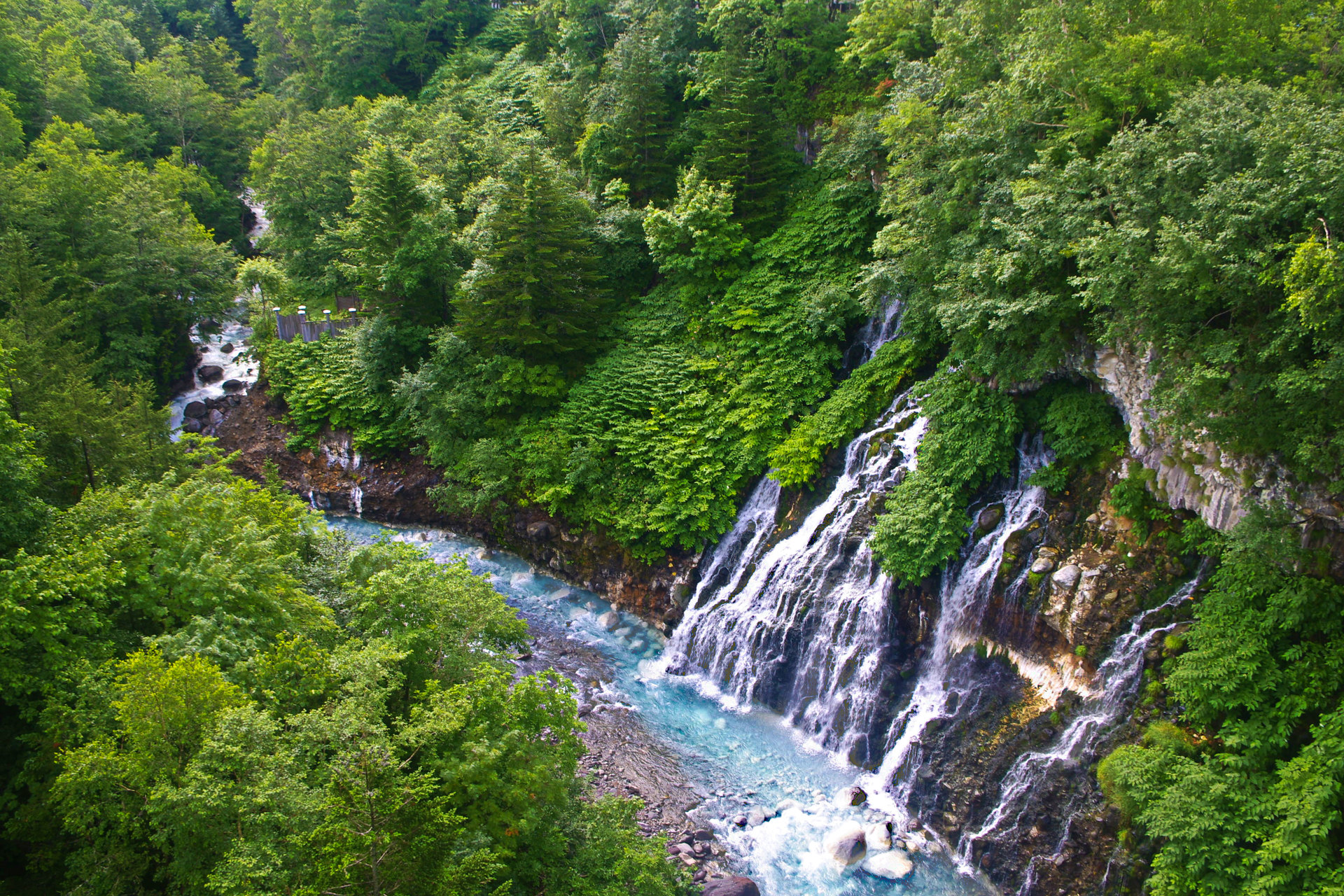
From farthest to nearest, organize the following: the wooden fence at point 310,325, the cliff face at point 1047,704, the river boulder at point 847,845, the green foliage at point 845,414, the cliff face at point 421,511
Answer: the wooden fence at point 310,325
the cliff face at point 421,511
the green foliage at point 845,414
the river boulder at point 847,845
the cliff face at point 1047,704

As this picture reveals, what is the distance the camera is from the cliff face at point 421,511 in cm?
1923

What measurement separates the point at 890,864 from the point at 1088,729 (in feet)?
12.9

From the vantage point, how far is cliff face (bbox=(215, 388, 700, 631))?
63.1ft

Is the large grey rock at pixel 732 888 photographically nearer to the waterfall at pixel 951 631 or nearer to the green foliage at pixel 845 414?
the waterfall at pixel 951 631

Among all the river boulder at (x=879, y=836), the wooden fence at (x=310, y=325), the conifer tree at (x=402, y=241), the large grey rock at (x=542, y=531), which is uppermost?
the conifer tree at (x=402, y=241)

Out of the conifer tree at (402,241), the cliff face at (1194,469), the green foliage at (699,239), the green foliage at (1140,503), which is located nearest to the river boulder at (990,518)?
the green foliage at (1140,503)

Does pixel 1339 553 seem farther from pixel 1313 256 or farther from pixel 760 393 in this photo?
pixel 760 393

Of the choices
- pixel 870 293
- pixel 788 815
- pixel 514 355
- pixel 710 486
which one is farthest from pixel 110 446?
pixel 870 293

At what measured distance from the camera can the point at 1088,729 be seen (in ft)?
37.9

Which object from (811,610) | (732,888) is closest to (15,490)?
(732,888)

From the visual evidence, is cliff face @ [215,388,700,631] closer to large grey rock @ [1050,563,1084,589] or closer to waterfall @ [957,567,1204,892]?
waterfall @ [957,567,1204,892]

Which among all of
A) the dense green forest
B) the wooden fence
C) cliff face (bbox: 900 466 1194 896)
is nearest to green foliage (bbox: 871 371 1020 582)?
the dense green forest

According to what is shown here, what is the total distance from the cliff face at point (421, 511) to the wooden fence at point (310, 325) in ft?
8.65

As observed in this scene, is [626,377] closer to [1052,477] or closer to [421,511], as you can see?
[421,511]
